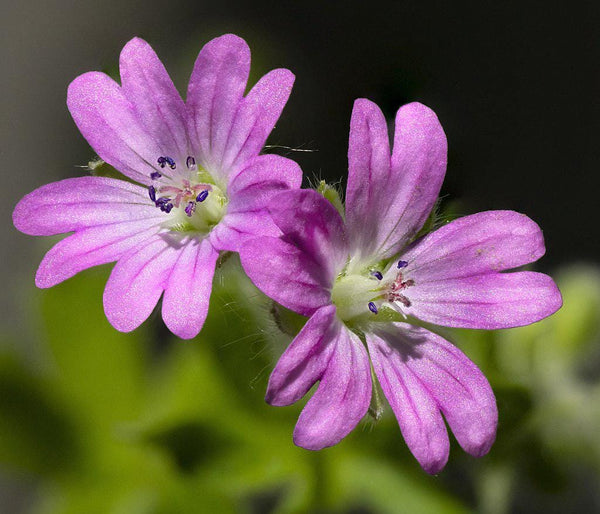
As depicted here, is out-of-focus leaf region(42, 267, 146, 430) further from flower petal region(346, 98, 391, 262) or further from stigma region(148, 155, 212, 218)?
flower petal region(346, 98, 391, 262)

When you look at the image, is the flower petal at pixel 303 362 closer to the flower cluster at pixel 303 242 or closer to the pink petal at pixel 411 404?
the flower cluster at pixel 303 242

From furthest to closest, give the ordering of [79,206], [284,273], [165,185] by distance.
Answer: [165,185], [79,206], [284,273]

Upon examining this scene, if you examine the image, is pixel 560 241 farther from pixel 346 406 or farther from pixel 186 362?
pixel 346 406

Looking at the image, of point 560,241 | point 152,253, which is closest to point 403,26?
point 560,241

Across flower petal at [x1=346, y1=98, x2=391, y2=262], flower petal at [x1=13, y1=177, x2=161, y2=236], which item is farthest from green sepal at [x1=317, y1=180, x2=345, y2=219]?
flower petal at [x1=13, y1=177, x2=161, y2=236]

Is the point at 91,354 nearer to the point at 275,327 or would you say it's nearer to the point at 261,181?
the point at 275,327

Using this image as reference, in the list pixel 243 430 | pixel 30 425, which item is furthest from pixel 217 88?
pixel 30 425
